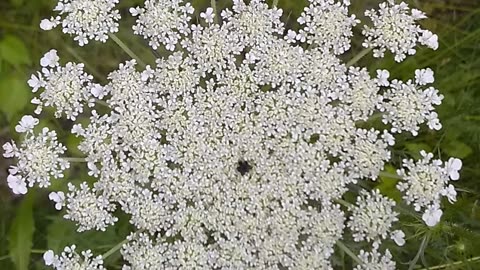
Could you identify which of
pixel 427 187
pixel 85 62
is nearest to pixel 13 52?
pixel 85 62

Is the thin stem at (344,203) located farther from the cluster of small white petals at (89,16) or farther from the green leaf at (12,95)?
the green leaf at (12,95)

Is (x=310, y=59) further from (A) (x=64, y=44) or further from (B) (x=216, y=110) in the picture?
(A) (x=64, y=44)

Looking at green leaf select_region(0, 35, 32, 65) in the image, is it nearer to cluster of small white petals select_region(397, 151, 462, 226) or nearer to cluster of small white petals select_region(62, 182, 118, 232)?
cluster of small white petals select_region(62, 182, 118, 232)

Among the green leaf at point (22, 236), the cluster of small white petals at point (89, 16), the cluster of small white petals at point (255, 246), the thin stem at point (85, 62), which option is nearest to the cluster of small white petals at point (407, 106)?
the cluster of small white petals at point (255, 246)

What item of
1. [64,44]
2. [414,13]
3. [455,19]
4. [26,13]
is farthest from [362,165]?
[26,13]

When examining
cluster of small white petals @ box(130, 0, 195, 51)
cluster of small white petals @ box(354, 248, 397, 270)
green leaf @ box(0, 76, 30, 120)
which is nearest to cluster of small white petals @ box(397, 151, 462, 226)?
cluster of small white petals @ box(354, 248, 397, 270)

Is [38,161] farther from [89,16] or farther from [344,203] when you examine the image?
[344,203]

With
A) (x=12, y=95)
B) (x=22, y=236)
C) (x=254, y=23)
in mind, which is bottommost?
(x=22, y=236)
